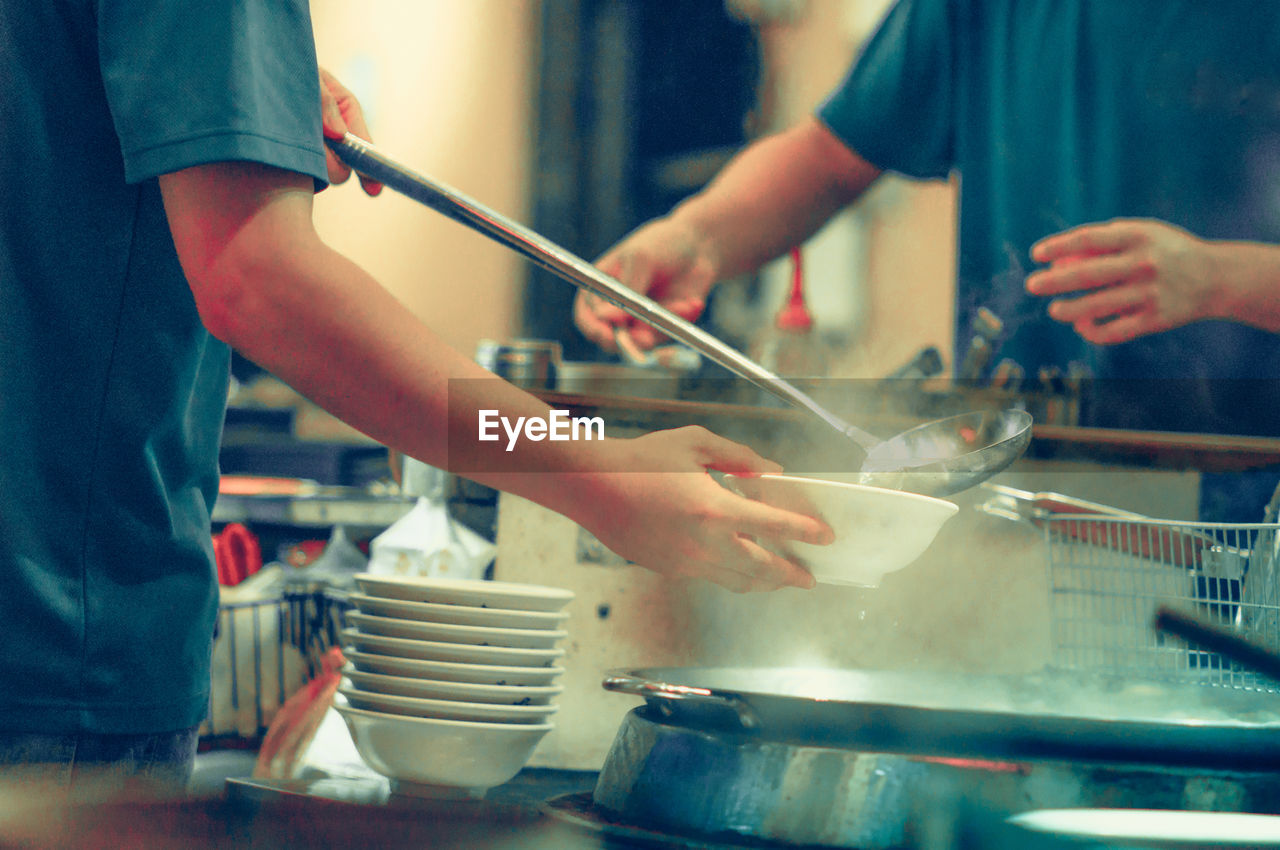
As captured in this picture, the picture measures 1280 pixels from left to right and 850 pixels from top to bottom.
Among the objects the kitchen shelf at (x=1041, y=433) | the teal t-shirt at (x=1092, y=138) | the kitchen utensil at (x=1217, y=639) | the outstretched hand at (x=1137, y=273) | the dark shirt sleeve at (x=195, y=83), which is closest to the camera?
the kitchen utensil at (x=1217, y=639)

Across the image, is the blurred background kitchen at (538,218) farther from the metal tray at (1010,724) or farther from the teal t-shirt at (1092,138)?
the metal tray at (1010,724)

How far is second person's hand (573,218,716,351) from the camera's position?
4.26ft

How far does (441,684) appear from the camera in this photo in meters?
0.81

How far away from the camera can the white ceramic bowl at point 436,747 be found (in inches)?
31.5

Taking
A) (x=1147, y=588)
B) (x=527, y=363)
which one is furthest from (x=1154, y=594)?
(x=527, y=363)

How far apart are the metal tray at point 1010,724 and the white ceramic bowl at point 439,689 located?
0.18 m

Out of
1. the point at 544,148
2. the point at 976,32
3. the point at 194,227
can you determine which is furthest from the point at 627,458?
the point at 544,148

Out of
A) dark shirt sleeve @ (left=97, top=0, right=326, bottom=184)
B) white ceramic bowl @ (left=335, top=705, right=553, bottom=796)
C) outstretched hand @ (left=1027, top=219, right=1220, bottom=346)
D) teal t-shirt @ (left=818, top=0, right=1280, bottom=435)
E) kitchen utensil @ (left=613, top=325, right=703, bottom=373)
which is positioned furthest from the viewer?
teal t-shirt @ (left=818, top=0, right=1280, bottom=435)

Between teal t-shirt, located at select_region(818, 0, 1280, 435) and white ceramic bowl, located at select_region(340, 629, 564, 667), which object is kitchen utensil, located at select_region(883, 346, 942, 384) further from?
white ceramic bowl, located at select_region(340, 629, 564, 667)

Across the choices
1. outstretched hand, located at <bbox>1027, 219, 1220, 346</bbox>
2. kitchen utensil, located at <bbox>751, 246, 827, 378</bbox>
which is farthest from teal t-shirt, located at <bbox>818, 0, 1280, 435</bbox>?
kitchen utensil, located at <bbox>751, 246, 827, 378</bbox>

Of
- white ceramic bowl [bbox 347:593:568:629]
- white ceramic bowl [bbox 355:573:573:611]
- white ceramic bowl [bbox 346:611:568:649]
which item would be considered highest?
white ceramic bowl [bbox 355:573:573:611]

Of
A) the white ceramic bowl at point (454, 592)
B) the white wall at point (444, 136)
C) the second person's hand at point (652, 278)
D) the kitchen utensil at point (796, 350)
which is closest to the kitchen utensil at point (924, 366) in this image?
the second person's hand at point (652, 278)

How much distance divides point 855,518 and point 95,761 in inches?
21.2

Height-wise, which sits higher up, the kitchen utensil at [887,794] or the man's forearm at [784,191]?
the man's forearm at [784,191]
